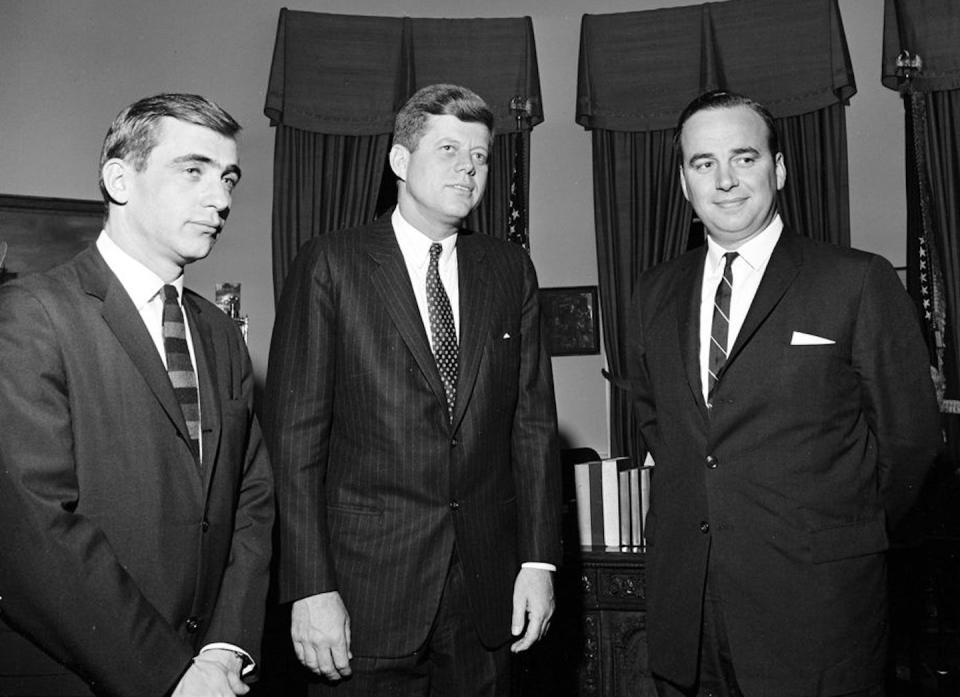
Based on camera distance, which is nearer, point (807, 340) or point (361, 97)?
point (807, 340)

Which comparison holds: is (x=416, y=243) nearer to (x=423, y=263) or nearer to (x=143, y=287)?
(x=423, y=263)

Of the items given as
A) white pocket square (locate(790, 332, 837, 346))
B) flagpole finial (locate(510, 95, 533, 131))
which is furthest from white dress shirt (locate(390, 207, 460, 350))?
flagpole finial (locate(510, 95, 533, 131))

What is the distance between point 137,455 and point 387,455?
26.3 inches

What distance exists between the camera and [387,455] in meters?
2.35

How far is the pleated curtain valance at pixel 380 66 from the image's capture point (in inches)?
237

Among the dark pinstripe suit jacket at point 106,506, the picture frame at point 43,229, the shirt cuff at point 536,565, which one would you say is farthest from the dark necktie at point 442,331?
the picture frame at point 43,229

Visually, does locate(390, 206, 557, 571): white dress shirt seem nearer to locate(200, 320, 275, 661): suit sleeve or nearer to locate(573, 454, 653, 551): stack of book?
locate(200, 320, 275, 661): suit sleeve

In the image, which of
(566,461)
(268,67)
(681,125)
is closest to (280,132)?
(268,67)

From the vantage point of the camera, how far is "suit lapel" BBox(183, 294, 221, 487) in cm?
201

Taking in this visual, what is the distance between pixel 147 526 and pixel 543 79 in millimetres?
5289

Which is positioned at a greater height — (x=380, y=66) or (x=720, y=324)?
(x=380, y=66)

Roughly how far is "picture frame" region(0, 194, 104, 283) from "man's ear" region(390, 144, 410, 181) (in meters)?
3.27

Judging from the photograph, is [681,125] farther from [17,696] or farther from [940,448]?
[17,696]

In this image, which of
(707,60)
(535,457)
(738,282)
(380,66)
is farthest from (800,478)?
(380,66)
